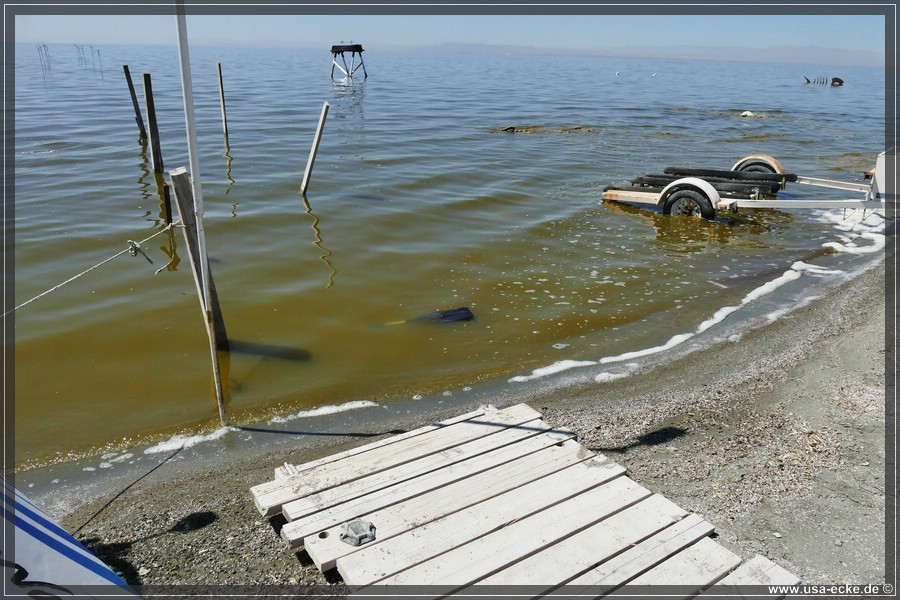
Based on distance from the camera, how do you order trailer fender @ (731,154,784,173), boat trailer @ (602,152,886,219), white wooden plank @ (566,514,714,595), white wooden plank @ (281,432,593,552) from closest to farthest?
white wooden plank @ (566,514,714,595) < white wooden plank @ (281,432,593,552) < boat trailer @ (602,152,886,219) < trailer fender @ (731,154,784,173)

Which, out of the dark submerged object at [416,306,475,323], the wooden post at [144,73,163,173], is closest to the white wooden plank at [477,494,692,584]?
the dark submerged object at [416,306,475,323]

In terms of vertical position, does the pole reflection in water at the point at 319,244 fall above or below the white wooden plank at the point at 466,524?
above

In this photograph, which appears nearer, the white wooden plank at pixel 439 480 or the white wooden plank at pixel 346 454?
the white wooden plank at pixel 439 480

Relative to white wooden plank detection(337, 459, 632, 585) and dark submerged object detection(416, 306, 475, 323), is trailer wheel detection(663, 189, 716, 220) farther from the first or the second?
white wooden plank detection(337, 459, 632, 585)

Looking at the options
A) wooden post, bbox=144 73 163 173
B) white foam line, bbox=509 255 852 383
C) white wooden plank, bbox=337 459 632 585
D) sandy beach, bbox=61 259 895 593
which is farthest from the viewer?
wooden post, bbox=144 73 163 173

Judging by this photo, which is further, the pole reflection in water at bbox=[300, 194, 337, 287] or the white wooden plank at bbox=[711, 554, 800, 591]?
the pole reflection in water at bbox=[300, 194, 337, 287]

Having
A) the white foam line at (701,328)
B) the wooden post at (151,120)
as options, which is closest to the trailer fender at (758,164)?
the white foam line at (701,328)

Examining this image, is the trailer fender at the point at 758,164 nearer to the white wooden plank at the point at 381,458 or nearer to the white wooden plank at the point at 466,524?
the white wooden plank at the point at 381,458

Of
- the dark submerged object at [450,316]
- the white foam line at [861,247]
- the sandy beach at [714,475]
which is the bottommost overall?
the sandy beach at [714,475]

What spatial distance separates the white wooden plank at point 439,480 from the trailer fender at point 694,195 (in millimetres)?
11989

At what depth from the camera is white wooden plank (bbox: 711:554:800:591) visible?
4.54 m

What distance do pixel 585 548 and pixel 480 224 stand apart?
1198cm

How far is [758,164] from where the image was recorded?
63.9ft

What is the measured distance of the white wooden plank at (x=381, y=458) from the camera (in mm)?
5480
